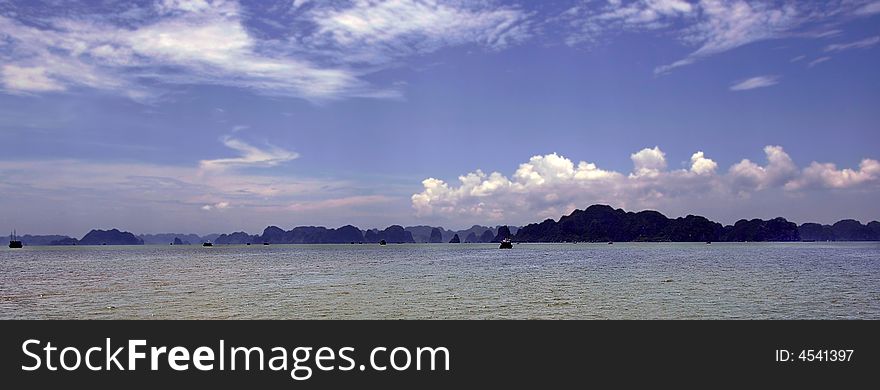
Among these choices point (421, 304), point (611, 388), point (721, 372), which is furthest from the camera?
point (421, 304)

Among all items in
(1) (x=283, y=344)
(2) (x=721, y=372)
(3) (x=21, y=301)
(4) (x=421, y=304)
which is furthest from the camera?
(3) (x=21, y=301)

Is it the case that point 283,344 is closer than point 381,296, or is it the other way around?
point 283,344

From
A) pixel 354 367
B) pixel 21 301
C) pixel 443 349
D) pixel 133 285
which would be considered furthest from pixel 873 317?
pixel 133 285

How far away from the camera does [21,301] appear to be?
2672 inches

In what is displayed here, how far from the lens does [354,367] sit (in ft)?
92.1

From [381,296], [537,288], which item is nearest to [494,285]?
[537,288]

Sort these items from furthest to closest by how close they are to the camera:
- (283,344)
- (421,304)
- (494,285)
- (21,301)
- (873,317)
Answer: (494,285) < (21,301) < (421,304) < (873,317) < (283,344)

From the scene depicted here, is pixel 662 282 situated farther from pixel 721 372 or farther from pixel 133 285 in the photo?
pixel 133 285

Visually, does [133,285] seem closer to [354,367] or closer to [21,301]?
[21,301]

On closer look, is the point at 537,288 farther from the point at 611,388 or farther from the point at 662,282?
the point at 611,388

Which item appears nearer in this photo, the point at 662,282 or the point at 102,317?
the point at 102,317

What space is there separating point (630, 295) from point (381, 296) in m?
25.7

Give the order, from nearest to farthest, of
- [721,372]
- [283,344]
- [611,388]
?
1. [611,388]
2. [721,372]
3. [283,344]

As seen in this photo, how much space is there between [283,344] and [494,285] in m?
55.6
